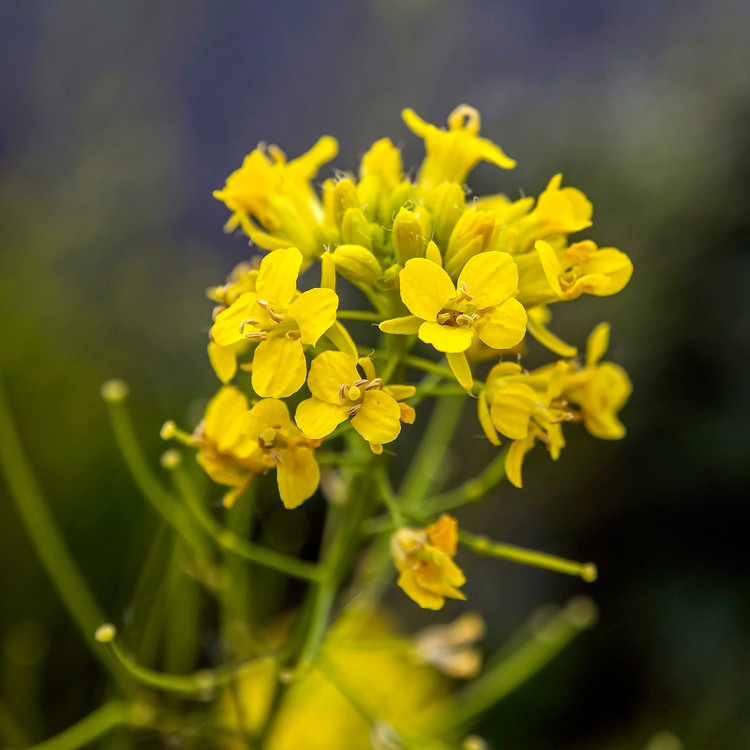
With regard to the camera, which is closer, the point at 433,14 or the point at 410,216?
the point at 410,216

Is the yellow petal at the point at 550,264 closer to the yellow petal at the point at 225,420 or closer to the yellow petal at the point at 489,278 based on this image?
the yellow petal at the point at 489,278

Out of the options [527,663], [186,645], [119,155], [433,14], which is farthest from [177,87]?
[527,663]

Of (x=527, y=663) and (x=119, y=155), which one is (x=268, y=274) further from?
(x=119, y=155)

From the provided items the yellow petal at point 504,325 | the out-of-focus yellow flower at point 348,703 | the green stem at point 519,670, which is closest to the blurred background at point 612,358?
the out-of-focus yellow flower at point 348,703

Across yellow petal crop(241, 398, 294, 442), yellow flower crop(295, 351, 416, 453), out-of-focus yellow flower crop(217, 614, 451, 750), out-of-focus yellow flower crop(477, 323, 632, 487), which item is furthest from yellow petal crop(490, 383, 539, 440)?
out-of-focus yellow flower crop(217, 614, 451, 750)

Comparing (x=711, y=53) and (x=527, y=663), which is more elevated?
(x=711, y=53)

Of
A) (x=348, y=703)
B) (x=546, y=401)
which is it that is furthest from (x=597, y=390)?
(x=348, y=703)

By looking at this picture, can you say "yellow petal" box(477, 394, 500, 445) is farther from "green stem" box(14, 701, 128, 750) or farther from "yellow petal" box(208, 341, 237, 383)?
"green stem" box(14, 701, 128, 750)
